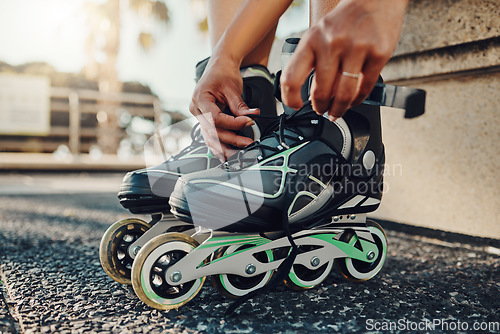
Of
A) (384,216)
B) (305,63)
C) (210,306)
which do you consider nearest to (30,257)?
(210,306)

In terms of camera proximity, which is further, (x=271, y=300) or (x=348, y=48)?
(x=271, y=300)

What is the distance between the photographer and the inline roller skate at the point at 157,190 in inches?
39.5

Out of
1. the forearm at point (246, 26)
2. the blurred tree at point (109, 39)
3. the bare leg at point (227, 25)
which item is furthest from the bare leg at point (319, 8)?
the blurred tree at point (109, 39)

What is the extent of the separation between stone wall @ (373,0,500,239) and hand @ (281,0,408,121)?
2.84 ft

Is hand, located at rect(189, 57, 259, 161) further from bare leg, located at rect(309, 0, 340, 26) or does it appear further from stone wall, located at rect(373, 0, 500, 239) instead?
stone wall, located at rect(373, 0, 500, 239)

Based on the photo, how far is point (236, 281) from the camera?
926mm

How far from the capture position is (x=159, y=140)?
4.24 ft

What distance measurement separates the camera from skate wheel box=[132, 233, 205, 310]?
2.65ft

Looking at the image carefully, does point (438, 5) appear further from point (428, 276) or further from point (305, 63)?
point (305, 63)

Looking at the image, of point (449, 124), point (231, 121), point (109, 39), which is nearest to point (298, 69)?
point (231, 121)

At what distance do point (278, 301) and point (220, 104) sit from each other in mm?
484

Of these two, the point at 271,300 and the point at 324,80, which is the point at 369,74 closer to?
the point at 324,80

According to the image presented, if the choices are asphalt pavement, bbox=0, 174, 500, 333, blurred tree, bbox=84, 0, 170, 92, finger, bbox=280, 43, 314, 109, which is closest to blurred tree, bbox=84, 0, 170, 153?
blurred tree, bbox=84, 0, 170, 92

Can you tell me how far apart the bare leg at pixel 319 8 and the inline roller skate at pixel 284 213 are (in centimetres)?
23
